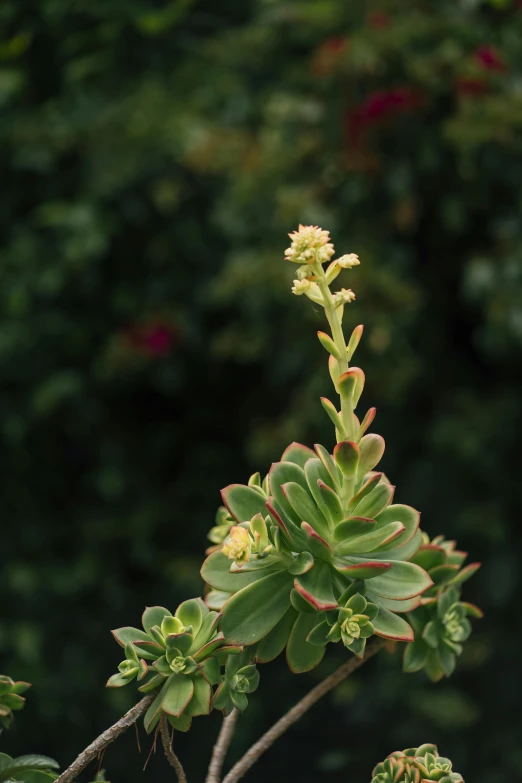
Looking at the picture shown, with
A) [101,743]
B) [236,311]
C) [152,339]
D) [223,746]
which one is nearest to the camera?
[101,743]

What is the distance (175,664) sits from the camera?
1.93 ft

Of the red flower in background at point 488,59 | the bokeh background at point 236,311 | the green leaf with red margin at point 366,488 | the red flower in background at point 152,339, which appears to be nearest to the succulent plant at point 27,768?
the green leaf with red margin at point 366,488

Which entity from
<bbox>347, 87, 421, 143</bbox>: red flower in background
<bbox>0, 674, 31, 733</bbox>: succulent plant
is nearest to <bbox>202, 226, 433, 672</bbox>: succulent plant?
<bbox>0, 674, 31, 733</bbox>: succulent plant

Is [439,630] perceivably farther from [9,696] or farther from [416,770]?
[9,696]

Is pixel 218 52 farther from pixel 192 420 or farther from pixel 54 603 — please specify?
pixel 54 603

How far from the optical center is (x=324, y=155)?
216 cm

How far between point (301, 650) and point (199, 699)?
0.26 feet

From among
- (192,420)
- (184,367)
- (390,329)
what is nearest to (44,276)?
(184,367)

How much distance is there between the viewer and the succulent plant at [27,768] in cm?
59

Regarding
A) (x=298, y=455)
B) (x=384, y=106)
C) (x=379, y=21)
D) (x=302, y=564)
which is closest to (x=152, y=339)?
(x=384, y=106)

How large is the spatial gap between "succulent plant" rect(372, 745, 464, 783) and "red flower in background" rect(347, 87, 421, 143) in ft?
5.49

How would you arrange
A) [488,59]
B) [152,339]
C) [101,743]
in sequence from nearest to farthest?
[101,743], [488,59], [152,339]

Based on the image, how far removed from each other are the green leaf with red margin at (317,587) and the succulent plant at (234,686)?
0.06 meters

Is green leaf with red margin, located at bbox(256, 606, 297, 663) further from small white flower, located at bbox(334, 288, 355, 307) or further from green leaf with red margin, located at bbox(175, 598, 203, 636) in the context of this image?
small white flower, located at bbox(334, 288, 355, 307)
